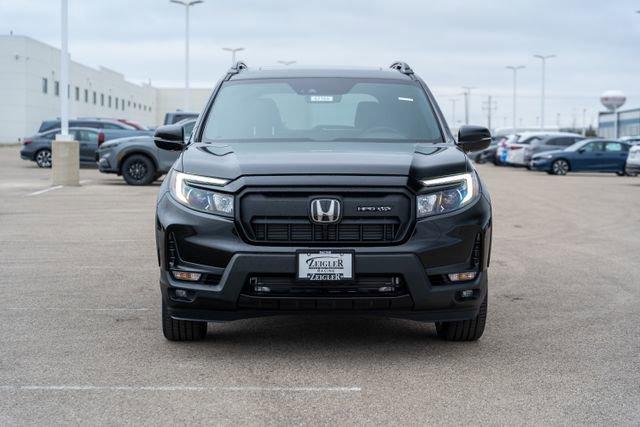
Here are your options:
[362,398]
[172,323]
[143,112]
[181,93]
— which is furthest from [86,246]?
[181,93]

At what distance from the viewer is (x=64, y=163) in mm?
23359

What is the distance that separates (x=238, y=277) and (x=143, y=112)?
11442cm

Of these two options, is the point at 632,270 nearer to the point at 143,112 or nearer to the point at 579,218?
the point at 579,218

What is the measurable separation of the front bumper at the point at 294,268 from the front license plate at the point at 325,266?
4 cm

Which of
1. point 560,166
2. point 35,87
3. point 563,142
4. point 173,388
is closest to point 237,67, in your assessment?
point 173,388

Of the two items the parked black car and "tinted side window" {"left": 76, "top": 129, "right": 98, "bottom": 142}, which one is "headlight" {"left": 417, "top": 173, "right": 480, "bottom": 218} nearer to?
the parked black car

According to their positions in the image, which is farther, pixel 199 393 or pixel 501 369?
pixel 501 369

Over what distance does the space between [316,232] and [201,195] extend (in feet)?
2.41

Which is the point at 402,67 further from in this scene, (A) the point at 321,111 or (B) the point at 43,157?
(B) the point at 43,157

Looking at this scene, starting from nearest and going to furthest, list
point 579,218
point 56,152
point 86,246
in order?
point 86,246, point 579,218, point 56,152

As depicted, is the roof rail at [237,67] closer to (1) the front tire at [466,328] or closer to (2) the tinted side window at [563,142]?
(1) the front tire at [466,328]

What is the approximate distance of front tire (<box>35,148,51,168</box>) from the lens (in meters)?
32.3

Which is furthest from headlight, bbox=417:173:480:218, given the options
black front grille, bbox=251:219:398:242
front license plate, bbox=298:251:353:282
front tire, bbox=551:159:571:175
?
front tire, bbox=551:159:571:175

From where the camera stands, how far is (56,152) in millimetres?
23406
